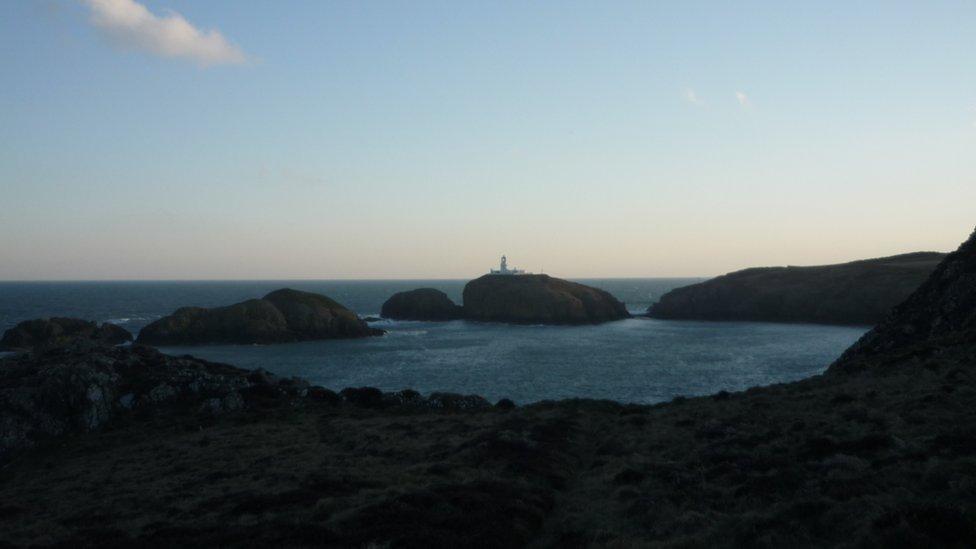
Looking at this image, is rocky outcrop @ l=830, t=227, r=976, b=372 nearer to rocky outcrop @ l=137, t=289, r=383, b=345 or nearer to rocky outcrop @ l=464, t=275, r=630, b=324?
rocky outcrop @ l=137, t=289, r=383, b=345

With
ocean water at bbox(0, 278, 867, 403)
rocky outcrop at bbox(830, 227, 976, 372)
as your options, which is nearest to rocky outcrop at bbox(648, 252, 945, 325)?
ocean water at bbox(0, 278, 867, 403)

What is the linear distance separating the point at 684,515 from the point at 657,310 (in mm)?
156334

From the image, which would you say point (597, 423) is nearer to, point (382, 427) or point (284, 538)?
point (382, 427)

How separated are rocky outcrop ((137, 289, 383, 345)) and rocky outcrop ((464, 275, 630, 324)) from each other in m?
45.2

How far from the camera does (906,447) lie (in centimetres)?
1920

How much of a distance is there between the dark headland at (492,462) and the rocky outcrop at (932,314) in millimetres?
298

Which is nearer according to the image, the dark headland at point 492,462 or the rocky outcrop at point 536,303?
the dark headland at point 492,462

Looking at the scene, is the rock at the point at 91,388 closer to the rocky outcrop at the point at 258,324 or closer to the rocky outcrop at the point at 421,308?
the rocky outcrop at the point at 258,324

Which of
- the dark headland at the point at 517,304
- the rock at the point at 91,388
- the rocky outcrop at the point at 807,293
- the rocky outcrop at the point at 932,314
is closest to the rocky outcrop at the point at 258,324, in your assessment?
the dark headland at the point at 517,304

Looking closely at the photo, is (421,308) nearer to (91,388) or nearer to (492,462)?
(91,388)

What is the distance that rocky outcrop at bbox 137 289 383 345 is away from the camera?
10675 centimetres

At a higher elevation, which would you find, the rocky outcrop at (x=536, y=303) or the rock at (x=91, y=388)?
the rocky outcrop at (x=536, y=303)

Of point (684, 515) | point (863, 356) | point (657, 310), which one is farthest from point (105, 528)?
point (657, 310)

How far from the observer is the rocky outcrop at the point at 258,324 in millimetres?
106750
